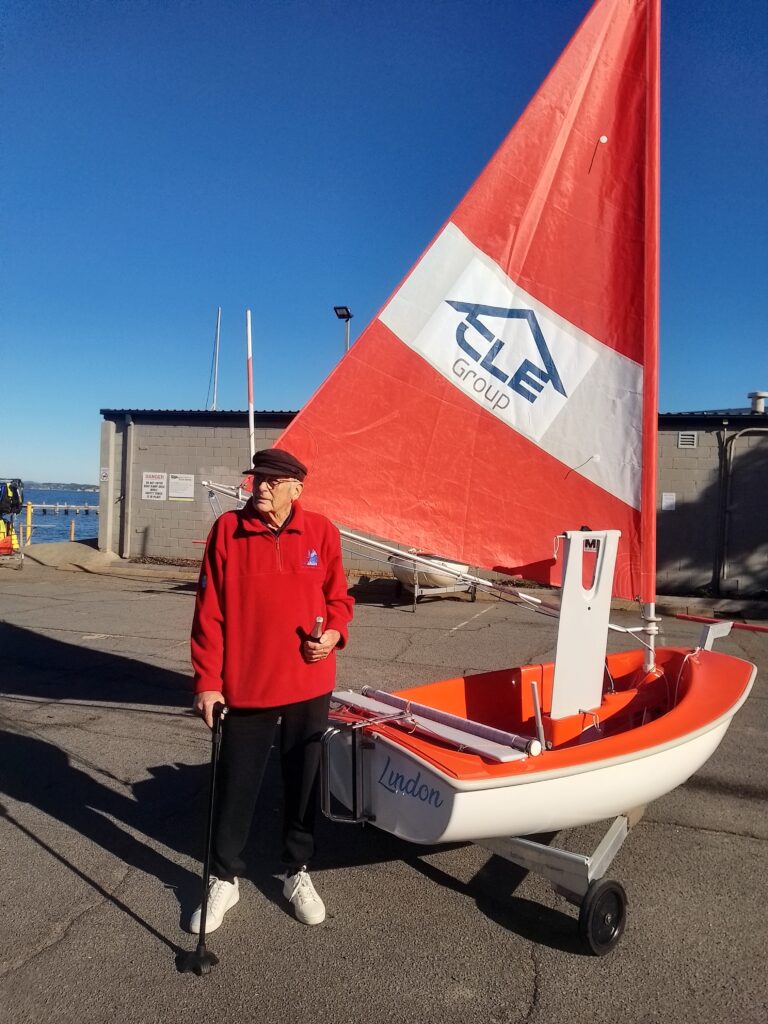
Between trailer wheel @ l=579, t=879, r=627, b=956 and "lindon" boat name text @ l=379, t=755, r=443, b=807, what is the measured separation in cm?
70

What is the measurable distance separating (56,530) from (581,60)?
5725 centimetres

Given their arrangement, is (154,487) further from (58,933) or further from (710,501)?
(58,933)

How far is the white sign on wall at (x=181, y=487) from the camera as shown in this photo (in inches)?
682

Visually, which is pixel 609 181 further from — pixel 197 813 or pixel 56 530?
pixel 56 530

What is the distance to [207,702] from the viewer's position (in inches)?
113

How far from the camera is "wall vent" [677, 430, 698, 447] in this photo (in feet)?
48.3

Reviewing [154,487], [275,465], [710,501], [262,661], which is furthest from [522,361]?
[154,487]

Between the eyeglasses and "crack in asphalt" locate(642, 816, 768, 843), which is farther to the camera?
"crack in asphalt" locate(642, 816, 768, 843)

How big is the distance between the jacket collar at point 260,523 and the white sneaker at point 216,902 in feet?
4.60

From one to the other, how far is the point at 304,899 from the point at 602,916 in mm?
1158

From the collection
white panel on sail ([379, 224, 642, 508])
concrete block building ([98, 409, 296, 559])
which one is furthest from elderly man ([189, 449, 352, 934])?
concrete block building ([98, 409, 296, 559])

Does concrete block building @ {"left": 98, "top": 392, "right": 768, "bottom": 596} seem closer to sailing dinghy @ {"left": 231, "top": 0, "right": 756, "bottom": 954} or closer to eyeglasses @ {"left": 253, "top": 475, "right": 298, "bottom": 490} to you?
sailing dinghy @ {"left": 231, "top": 0, "right": 756, "bottom": 954}

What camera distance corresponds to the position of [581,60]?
13.5 ft

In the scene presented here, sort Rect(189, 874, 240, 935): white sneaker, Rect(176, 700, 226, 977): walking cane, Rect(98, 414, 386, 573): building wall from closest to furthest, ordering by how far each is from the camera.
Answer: Rect(176, 700, 226, 977): walking cane → Rect(189, 874, 240, 935): white sneaker → Rect(98, 414, 386, 573): building wall
